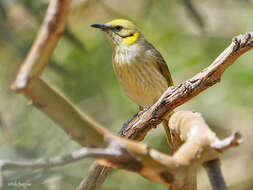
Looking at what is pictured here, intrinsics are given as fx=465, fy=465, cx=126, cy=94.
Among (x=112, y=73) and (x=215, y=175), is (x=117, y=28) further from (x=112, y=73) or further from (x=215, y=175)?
(x=215, y=175)

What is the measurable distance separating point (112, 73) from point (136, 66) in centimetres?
133

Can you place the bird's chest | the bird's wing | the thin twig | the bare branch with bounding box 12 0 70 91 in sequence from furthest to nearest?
the bird's wing, the bird's chest, the thin twig, the bare branch with bounding box 12 0 70 91

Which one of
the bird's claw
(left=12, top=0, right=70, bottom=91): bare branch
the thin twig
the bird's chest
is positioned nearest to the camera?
(left=12, top=0, right=70, bottom=91): bare branch

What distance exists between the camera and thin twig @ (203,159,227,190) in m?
1.39

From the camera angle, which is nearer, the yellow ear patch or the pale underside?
the pale underside

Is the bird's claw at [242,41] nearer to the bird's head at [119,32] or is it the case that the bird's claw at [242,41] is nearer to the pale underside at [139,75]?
the pale underside at [139,75]

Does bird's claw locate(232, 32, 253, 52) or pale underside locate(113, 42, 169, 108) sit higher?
bird's claw locate(232, 32, 253, 52)

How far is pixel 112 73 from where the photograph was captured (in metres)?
4.97

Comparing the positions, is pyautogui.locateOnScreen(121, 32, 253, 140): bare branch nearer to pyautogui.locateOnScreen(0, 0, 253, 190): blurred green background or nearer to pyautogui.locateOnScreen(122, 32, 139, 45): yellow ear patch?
pyautogui.locateOnScreen(0, 0, 253, 190): blurred green background

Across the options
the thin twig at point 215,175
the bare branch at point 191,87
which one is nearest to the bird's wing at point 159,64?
the bare branch at point 191,87

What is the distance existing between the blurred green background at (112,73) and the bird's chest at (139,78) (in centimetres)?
50

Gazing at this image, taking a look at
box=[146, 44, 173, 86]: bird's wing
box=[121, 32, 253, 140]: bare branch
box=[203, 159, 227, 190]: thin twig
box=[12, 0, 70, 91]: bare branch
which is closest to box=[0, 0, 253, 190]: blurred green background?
box=[146, 44, 173, 86]: bird's wing

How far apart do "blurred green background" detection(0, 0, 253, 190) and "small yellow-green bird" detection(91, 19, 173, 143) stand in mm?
320

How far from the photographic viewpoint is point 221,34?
5648 mm
